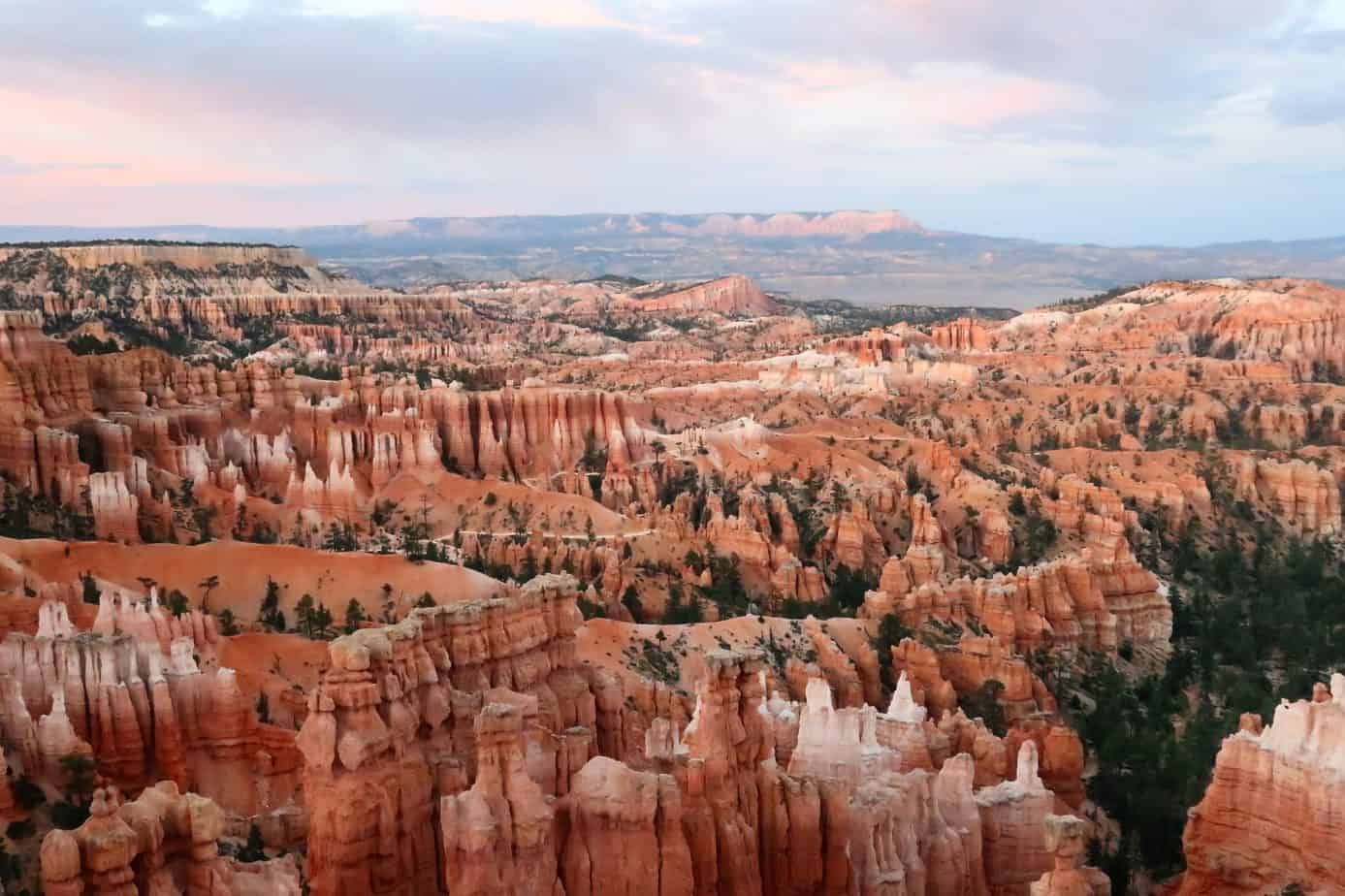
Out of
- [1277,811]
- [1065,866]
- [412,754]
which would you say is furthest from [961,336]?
[412,754]

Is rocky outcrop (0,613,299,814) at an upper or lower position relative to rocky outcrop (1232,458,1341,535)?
upper

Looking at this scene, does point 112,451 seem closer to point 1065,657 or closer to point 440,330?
point 1065,657

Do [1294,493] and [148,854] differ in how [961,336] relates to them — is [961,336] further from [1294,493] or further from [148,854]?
[148,854]

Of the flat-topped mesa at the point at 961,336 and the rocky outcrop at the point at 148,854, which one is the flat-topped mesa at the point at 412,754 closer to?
the rocky outcrop at the point at 148,854

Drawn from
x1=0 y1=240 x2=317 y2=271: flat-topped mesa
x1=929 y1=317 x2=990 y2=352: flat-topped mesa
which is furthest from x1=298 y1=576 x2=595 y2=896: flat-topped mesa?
x1=0 y1=240 x2=317 y2=271: flat-topped mesa

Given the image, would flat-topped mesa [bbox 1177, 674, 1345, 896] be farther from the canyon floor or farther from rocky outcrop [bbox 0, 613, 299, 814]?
rocky outcrop [bbox 0, 613, 299, 814]

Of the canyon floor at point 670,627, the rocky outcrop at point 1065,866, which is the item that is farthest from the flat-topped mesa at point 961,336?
the rocky outcrop at point 1065,866
